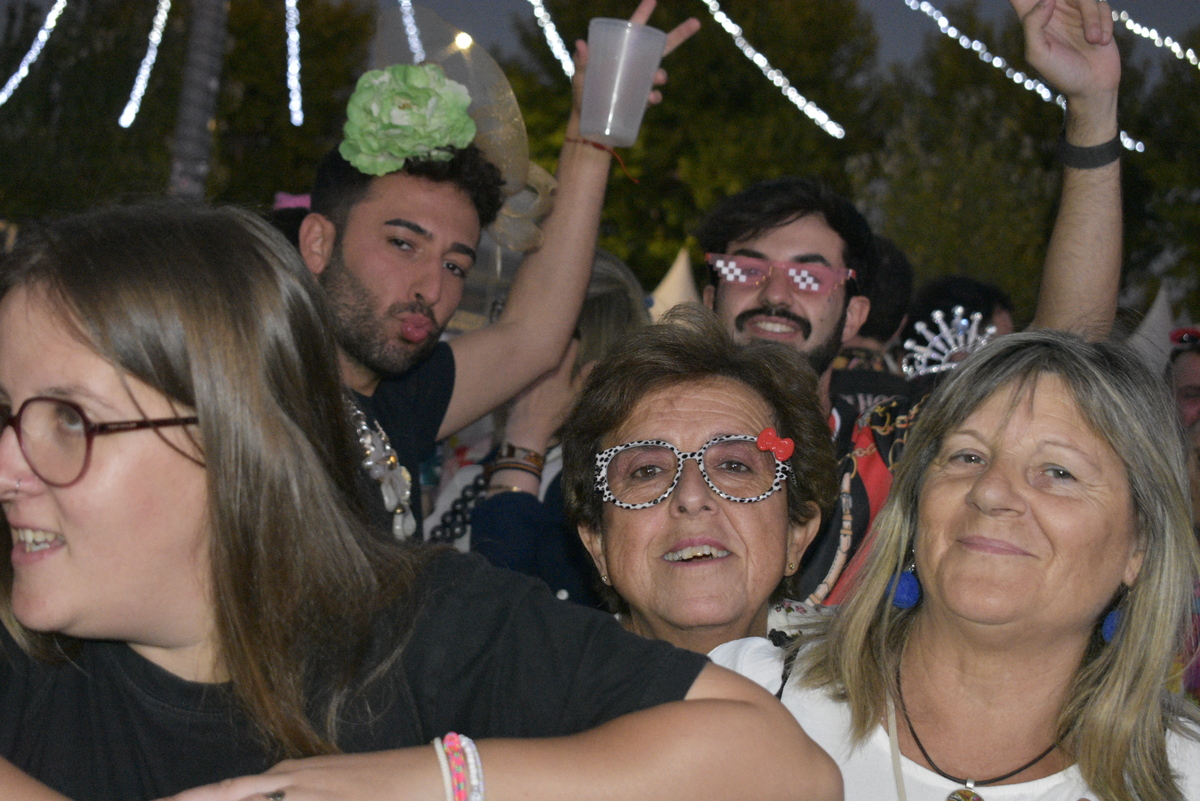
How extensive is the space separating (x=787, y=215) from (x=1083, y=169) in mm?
1037

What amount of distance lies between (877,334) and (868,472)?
186 cm

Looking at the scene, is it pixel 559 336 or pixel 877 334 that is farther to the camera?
pixel 877 334

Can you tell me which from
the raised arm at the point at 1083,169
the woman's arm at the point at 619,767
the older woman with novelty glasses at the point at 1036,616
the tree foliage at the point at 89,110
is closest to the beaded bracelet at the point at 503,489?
the older woman with novelty glasses at the point at 1036,616

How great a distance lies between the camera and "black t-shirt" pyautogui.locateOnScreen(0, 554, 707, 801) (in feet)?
5.62

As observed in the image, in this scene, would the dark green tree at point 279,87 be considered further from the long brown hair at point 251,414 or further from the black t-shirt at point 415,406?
the long brown hair at point 251,414

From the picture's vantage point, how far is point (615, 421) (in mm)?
2855

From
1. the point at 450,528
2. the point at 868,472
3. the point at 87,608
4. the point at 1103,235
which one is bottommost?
the point at 450,528

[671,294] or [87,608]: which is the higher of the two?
[671,294]

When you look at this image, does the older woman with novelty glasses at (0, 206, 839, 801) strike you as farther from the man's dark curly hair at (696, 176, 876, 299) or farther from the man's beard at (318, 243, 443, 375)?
the man's dark curly hair at (696, 176, 876, 299)

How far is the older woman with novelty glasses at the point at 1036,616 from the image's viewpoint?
2.27 metres

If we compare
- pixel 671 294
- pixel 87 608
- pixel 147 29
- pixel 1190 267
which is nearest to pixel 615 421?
pixel 87 608

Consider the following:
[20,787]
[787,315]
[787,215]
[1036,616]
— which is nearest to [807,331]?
[787,315]

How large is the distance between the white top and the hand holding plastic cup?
75.4 inches

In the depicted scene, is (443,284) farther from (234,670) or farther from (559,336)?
(234,670)
